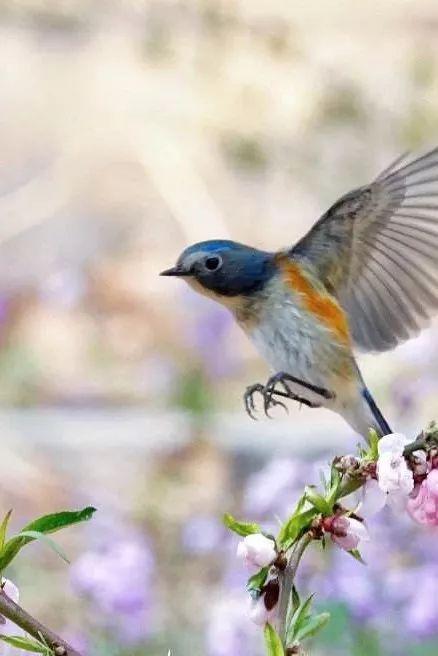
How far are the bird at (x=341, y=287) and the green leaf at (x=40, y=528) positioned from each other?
1.24 ft

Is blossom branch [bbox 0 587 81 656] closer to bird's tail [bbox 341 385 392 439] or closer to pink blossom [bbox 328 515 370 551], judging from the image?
pink blossom [bbox 328 515 370 551]

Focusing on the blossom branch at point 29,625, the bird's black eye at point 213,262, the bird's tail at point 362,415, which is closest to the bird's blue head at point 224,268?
the bird's black eye at point 213,262

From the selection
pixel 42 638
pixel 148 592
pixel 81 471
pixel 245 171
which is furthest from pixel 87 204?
pixel 42 638

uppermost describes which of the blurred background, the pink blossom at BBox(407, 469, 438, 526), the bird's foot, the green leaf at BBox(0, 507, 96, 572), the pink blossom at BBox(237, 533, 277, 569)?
the blurred background

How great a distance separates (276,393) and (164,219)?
1.32m

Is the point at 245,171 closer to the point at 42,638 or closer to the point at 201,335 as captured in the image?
the point at 201,335

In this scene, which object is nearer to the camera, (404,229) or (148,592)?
(404,229)

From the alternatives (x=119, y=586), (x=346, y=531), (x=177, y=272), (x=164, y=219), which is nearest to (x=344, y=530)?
(x=346, y=531)

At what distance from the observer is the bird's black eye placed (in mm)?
800

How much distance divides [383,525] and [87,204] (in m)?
1.14

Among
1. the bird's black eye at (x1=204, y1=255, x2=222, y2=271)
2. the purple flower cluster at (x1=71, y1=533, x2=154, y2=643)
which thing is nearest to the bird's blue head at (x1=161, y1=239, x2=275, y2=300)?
the bird's black eye at (x1=204, y1=255, x2=222, y2=271)

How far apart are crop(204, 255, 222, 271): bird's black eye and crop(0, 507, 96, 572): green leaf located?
404 mm

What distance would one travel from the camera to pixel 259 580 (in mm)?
418

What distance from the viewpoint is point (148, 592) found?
1.07 metres
